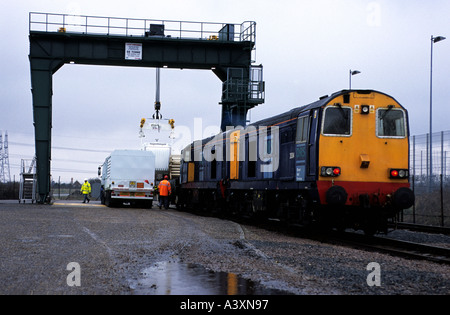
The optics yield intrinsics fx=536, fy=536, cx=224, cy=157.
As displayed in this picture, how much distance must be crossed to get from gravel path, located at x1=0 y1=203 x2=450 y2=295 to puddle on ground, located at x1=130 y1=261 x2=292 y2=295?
0.08 metres

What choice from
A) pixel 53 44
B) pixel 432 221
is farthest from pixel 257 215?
pixel 53 44

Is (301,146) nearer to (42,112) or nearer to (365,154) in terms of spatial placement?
(365,154)

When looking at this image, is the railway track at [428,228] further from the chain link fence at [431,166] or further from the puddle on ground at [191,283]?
the puddle on ground at [191,283]

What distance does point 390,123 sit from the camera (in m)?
13.4

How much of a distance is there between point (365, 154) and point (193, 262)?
239 inches

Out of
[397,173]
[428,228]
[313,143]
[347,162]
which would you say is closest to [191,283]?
[313,143]

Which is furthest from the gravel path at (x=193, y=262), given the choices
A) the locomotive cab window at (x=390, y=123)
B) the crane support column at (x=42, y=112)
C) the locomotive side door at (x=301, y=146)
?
the crane support column at (x=42, y=112)

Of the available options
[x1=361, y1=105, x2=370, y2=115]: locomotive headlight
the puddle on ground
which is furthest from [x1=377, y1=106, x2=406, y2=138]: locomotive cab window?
the puddle on ground

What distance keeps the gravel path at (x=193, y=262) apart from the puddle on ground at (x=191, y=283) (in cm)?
8

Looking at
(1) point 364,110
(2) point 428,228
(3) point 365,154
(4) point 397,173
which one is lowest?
(2) point 428,228

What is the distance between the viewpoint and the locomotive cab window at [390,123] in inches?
525

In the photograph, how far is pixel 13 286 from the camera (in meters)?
6.55
